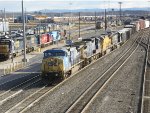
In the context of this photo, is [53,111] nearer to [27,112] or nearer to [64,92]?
[27,112]

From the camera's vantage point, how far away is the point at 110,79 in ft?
107

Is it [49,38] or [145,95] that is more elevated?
[49,38]

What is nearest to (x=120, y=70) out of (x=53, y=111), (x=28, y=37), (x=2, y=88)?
(x=2, y=88)

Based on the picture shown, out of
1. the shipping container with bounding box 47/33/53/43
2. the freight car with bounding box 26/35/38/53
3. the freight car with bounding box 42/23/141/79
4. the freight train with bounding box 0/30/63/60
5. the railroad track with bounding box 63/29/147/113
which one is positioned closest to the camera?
the railroad track with bounding box 63/29/147/113

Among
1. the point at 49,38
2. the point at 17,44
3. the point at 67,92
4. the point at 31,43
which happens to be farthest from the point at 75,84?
the point at 49,38

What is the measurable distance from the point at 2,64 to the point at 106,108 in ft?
85.0

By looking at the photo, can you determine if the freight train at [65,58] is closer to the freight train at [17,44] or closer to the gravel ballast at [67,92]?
the gravel ballast at [67,92]

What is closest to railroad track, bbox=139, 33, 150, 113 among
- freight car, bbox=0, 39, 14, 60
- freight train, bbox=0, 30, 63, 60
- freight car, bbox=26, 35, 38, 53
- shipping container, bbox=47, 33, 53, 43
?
freight car, bbox=0, 39, 14, 60

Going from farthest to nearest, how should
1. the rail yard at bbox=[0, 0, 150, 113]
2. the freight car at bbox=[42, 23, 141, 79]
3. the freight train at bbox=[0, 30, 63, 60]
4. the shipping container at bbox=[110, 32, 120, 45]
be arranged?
the shipping container at bbox=[110, 32, 120, 45]
the freight train at bbox=[0, 30, 63, 60]
the freight car at bbox=[42, 23, 141, 79]
the rail yard at bbox=[0, 0, 150, 113]

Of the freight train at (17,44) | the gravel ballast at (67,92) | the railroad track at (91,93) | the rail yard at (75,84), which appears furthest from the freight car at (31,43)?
the railroad track at (91,93)

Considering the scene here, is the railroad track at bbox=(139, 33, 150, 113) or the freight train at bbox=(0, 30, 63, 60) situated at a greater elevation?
the freight train at bbox=(0, 30, 63, 60)

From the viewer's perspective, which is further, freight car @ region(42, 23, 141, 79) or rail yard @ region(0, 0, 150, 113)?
freight car @ region(42, 23, 141, 79)

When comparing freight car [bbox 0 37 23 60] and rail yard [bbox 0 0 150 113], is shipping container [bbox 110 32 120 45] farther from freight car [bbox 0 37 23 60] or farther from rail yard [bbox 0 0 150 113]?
freight car [bbox 0 37 23 60]

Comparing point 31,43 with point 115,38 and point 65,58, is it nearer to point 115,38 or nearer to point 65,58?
point 115,38
